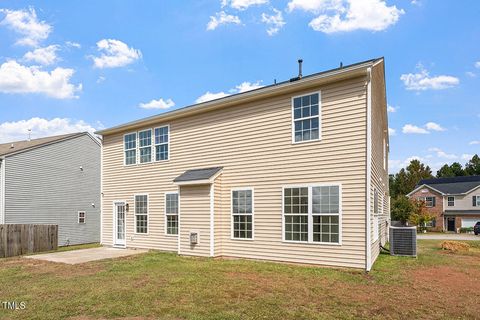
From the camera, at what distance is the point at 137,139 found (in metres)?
16.6

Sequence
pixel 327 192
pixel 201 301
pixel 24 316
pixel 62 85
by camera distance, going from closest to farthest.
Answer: pixel 24 316 → pixel 201 301 → pixel 327 192 → pixel 62 85

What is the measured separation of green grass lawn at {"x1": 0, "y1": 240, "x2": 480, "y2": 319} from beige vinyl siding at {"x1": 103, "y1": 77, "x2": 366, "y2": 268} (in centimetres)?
75

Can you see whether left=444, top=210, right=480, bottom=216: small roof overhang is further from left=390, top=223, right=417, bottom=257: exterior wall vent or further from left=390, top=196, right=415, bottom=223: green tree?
left=390, top=223, right=417, bottom=257: exterior wall vent

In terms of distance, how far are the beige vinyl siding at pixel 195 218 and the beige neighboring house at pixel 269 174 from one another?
36 millimetres

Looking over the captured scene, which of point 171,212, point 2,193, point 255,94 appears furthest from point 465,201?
point 2,193

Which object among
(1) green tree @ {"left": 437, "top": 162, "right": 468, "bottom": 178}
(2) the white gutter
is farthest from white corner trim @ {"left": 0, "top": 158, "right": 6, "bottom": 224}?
(1) green tree @ {"left": 437, "top": 162, "right": 468, "bottom": 178}

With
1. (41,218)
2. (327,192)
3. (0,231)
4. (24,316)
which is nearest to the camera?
(24,316)

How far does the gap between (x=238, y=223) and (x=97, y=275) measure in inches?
188

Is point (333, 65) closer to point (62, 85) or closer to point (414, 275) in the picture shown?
point (414, 275)

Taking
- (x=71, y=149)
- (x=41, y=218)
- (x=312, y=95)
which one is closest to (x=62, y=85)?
(x=71, y=149)

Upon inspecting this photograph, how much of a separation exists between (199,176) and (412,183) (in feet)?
171

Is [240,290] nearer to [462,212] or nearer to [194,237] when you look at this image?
[194,237]

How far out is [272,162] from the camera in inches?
464

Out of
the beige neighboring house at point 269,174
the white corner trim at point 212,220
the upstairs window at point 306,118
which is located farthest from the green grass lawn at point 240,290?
the upstairs window at point 306,118
